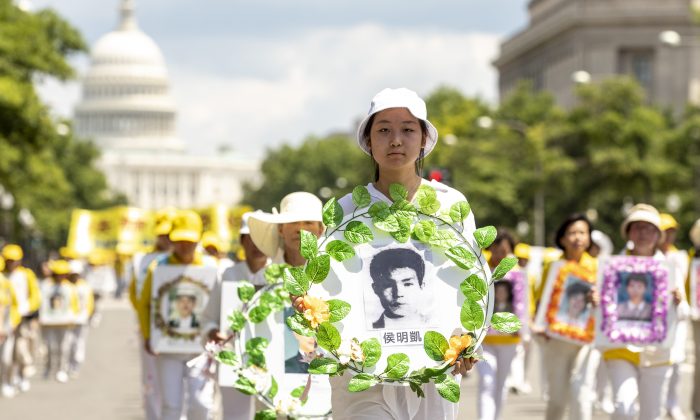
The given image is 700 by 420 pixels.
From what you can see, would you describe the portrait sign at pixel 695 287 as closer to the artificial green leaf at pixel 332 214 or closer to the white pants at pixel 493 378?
the white pants at pixel 493 378

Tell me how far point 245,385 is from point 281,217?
3.09 feet

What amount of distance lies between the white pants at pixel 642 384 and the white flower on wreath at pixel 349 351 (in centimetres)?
533

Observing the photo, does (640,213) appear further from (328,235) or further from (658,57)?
(658,57)

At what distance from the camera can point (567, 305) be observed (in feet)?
42.4

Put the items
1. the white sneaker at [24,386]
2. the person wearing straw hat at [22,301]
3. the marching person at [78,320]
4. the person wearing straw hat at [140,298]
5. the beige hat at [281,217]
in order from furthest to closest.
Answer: the marching person at [78,320] → the white sneaker at [24,386] → the person wearing straw hat at [22,301] → the person wearing straw hat at [140,298] → the beige hat at [281,217]

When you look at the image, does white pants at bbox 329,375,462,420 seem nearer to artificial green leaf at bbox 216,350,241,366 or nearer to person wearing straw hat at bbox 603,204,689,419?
artificial green leaf at bbox 216,350,241,366

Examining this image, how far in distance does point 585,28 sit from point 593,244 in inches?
3774

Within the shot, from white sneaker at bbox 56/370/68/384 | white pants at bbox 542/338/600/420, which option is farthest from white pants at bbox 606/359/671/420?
white sneaker at bbox 56/370/68/384

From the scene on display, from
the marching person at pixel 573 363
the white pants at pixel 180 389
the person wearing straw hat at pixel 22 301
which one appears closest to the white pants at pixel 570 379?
the marching person at pixel 573 363

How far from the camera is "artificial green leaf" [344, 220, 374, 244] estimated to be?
6977mm

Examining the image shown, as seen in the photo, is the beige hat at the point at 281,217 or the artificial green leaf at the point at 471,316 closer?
the artificial green leaf at the point at 471,316

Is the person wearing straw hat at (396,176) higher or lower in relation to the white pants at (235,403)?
higher

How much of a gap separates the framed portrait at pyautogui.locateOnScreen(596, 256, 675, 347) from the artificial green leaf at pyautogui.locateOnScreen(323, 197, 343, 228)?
5.21 m

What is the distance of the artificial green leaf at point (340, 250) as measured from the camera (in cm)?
697
